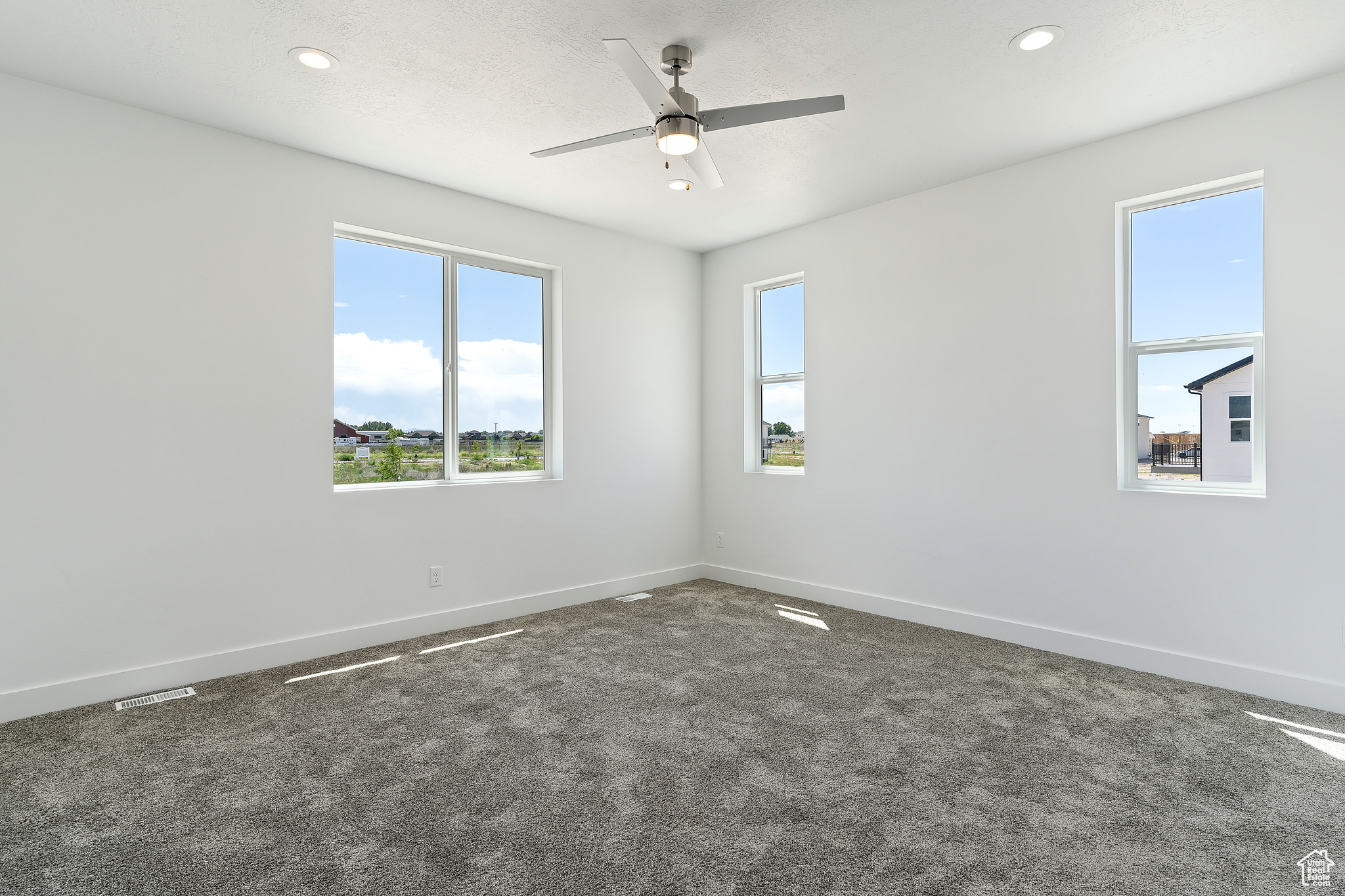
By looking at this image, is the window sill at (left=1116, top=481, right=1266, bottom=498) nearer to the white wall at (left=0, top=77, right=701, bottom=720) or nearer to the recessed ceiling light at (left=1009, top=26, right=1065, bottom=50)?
the recessed ceiling light at (left=1009, top=26, right=1065, bottom=50)

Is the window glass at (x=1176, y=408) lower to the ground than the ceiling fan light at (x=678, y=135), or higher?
lower

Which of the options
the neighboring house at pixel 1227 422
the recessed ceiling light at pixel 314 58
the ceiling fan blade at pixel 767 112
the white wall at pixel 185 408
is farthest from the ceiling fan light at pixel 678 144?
the neighboring house at pixel 1227 422

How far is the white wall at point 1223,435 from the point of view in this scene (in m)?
3.22

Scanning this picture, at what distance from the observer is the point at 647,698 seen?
309 centimetres

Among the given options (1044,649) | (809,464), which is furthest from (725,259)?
(1044,649)

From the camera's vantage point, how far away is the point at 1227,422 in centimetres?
327

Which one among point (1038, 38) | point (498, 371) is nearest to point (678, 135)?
point (1038, 38)

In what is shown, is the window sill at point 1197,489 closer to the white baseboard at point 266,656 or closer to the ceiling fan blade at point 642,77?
the ceiling fan blade at point 642,77

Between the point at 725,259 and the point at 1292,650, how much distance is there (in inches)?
171

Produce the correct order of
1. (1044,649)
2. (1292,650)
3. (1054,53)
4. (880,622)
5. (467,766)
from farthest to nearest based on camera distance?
1. (880,622)
2. (1044,649)
3. (1292,650)
4. (1054,53)
5. (467,766)

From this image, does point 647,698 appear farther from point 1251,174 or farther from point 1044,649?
point 1251,174

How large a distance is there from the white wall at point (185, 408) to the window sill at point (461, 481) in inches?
2.3

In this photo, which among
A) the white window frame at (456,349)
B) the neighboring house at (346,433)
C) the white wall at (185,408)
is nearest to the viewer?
the white wall at (185,408)

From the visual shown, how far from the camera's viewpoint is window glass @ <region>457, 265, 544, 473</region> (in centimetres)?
451
